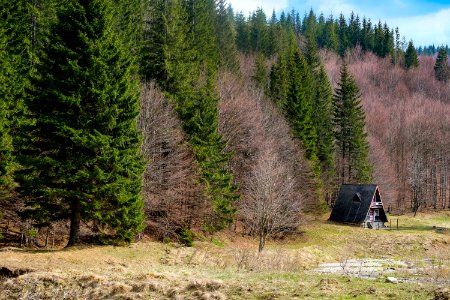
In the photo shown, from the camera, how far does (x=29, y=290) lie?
1477 cm

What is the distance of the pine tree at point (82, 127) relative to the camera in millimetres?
22531

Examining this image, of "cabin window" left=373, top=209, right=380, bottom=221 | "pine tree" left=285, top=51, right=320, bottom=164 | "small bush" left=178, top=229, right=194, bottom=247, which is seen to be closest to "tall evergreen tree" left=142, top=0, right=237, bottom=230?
"small bush" left=178, top=229, right=194, bottom=247

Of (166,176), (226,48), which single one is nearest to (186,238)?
(166,176)

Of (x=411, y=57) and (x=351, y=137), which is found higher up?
(x=411, y=57)

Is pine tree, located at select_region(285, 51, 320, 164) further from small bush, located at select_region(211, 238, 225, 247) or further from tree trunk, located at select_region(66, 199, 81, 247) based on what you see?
tree trunk, located at select_region(66, 199, 81, 247)

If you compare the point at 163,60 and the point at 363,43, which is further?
the point at 363,43

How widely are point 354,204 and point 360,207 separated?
36.6 inches

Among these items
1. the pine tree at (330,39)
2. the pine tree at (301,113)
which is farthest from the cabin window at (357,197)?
the pine tree at (330,39)

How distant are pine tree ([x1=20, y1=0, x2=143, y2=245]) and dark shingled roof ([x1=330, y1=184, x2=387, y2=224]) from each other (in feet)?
109

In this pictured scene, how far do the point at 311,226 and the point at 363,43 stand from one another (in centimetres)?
10963

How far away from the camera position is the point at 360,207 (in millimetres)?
49938

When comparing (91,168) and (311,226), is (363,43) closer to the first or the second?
(311,226)

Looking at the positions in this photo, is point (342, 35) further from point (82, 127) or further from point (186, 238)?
point (82, 127)

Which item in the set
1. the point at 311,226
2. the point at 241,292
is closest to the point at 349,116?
the point at 311,226
